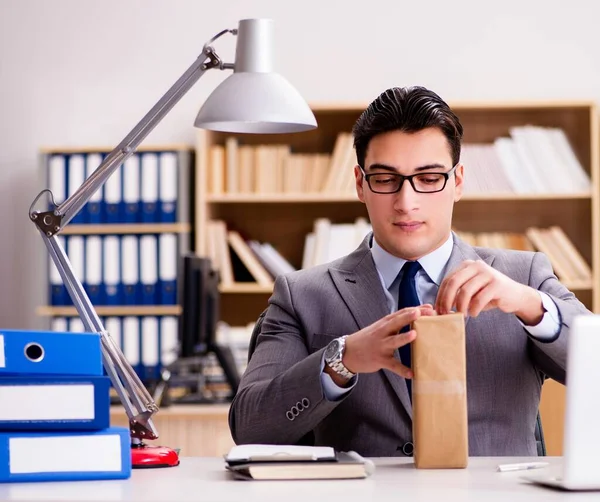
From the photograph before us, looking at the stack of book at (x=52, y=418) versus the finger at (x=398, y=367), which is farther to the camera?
the finger at (x=398, y=367)

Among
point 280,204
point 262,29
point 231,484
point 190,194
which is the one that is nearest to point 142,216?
point 190,194

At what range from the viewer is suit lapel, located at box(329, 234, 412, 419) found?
1854 millimetres

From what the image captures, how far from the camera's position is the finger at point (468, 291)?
1.50m

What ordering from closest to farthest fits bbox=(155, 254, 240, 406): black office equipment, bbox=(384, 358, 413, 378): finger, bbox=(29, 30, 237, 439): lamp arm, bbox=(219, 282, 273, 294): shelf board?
bbox=(384, 358, 413, 378): finger → bbox=(29, 30, 237, 439): lamp arm → bbox=(155, 254, 240, 406): black office equipment → bbox=(219, 282, 273, 294): shelf board

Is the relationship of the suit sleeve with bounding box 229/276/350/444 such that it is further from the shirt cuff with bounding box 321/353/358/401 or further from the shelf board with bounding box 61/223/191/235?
the shelf board with bounding box 61/223/191/235

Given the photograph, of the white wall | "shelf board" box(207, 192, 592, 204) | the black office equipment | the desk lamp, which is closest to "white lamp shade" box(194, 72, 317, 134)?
the desk lamp

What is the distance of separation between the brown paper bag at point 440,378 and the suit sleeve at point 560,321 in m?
0.22

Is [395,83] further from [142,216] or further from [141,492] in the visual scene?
[141,492]

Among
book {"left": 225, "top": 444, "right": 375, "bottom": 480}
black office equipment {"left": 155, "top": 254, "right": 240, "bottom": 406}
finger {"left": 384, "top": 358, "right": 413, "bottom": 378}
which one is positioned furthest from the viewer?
black office equipment {"left": 155, "top": 254, "right": 240, "bottom": 406}

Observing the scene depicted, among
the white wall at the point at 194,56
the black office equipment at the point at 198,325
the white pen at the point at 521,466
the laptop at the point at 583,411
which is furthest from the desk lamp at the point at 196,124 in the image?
the white wall at the point at 194,56

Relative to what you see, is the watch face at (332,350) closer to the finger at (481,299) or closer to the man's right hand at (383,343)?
the man's right hand at (383,343)

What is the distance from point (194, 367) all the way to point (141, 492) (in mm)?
2900

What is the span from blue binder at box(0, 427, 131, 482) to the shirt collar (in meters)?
0.71

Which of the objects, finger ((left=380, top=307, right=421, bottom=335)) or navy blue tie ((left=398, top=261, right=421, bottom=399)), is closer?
finger ((left=380, top=307, right=421, bottom=335))
